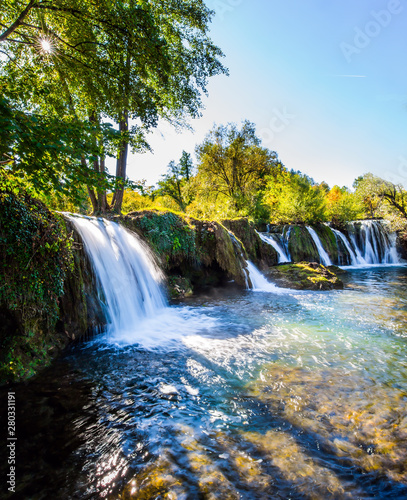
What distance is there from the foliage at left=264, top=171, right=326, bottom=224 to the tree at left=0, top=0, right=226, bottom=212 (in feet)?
39.3

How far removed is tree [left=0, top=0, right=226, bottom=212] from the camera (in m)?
5.07

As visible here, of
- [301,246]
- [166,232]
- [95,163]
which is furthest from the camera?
[301,246]

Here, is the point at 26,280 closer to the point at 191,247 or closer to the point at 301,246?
the point at 191,247

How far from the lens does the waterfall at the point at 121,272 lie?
5.50 meters

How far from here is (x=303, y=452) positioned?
81.7 inches

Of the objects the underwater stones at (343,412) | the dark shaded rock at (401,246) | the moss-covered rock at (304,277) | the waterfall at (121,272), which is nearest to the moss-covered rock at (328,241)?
the dark shaded rock at (401,246)

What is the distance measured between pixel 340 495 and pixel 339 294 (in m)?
7.95

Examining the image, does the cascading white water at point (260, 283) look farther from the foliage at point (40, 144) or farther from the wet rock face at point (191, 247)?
the foliage at point (40, 144)

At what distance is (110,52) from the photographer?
5.89 m

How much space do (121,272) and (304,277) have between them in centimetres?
776

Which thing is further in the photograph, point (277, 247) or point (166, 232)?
point (277, 247)

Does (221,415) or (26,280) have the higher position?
(26,280)

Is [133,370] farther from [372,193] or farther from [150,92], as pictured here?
[372,193]
